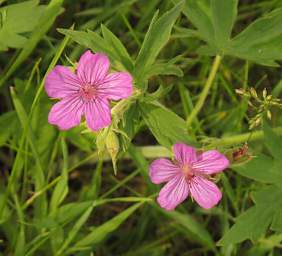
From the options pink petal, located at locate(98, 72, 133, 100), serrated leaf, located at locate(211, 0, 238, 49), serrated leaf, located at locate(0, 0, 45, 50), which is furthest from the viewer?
serrated leaf, located at locate(0, 0, 45, 50)

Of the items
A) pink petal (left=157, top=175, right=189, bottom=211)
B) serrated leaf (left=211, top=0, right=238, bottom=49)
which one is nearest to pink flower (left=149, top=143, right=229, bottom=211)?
pink petal (left=157, top=175, right=189, bottom=211)

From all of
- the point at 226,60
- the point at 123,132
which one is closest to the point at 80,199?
the point at 123,132

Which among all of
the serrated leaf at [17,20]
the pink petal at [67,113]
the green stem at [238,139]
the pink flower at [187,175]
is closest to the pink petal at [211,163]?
the pink flower at [187,175]

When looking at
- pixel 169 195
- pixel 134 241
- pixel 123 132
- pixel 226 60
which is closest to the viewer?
pixel 123 132

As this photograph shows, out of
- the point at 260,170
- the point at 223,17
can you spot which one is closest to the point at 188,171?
the point at 260,170

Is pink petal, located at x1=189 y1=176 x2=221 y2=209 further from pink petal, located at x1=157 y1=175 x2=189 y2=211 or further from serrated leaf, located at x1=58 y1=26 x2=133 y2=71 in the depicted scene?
serrated leaf, located at x1=58 y1=26 x2=133 y2=71

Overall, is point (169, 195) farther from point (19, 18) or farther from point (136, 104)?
point (19, 18)

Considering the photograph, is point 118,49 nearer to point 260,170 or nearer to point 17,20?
point 17,20

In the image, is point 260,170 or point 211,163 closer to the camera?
point 211,163
